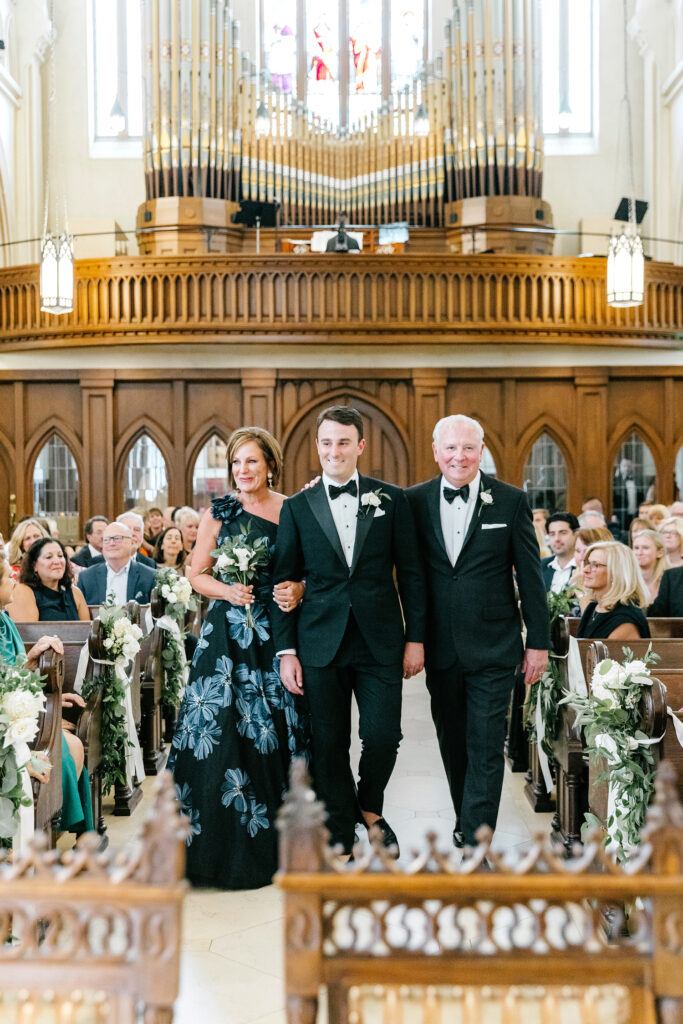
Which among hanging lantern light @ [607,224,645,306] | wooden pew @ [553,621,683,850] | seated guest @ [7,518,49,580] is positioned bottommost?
wooden pew @ [553,621,683,850]

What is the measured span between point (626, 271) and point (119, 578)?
7.49 m

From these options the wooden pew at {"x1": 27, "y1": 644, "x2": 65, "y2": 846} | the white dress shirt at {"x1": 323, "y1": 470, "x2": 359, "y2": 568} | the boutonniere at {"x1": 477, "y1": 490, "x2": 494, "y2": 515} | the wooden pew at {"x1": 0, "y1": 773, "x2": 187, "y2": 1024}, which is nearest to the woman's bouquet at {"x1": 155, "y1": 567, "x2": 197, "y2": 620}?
the wooden pew at {"x1": 27, "y1": 644, "x2": 65, "y2": 846}

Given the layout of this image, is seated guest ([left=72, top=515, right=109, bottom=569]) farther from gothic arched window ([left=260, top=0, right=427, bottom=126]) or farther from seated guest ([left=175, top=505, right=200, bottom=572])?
gothic arched window ([left=260, top=0, right=427, bottom=126])

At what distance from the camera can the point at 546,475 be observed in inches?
574

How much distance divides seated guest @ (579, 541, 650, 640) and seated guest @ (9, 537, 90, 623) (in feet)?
9.58

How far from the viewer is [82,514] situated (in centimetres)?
1433

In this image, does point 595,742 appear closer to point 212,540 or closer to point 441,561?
point 441,561

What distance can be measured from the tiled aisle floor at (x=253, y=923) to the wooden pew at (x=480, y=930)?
0.50 feet

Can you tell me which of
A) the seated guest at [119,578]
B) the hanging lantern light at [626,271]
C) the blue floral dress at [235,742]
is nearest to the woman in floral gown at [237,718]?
the blue floral dress at [235,742]

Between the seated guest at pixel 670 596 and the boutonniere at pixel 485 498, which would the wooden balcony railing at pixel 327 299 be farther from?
the boutonniere at pixel 485 498

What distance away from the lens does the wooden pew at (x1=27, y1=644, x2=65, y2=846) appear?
4309 millimetres

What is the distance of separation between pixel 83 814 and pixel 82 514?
9.77m

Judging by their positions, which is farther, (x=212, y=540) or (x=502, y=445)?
(x=502, y=445)

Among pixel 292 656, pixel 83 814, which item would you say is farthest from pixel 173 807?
pixel 83 814
